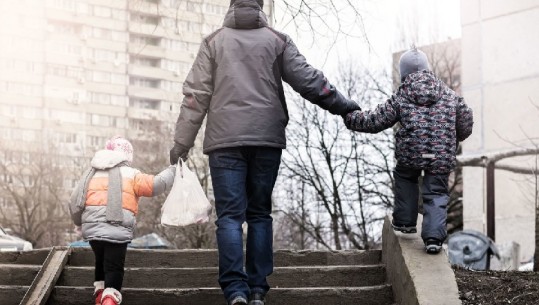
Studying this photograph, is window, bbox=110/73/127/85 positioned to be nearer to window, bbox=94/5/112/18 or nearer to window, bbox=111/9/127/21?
window, bbox=111/9/127/21

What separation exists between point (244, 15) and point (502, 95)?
3147 centimetres

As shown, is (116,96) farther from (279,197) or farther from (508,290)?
(508,290)

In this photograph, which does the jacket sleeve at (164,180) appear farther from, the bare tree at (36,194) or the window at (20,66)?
the window at (20,66)

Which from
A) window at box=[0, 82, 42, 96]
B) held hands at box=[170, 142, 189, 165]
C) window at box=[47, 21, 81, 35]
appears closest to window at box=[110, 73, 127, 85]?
window at box=[47, 21, 81, 35]

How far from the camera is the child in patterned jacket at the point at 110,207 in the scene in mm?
6410

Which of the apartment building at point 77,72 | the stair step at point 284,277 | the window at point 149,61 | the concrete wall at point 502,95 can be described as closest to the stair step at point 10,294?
the stair step at point 284,277

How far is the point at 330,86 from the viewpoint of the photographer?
6.22 metres

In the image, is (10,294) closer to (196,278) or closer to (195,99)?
(196,278)

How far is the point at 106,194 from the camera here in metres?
6.56

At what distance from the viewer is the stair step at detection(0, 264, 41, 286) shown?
7.48 m

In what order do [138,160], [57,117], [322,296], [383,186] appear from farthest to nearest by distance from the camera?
[57,117] < [138,160] < [383,186] < [322,296]

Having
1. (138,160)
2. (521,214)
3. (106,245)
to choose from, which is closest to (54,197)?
(138,160)

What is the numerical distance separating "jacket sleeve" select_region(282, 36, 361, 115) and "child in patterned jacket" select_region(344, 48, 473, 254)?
0.46 metres

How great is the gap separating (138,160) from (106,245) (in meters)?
38.0
